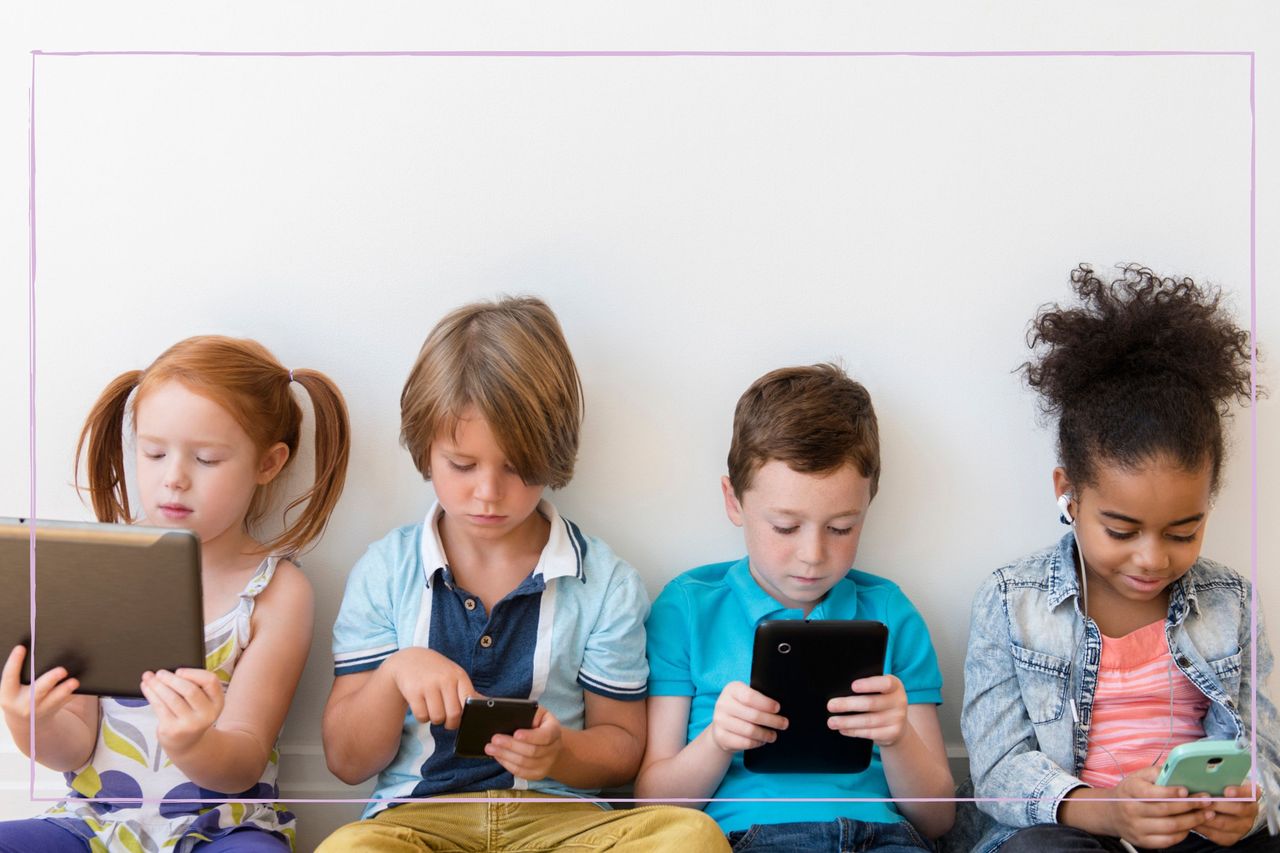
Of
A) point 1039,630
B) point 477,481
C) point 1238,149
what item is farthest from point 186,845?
point 1238,149

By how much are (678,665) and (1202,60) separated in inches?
32.3

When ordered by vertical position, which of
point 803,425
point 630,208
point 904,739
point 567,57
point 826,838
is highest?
point 567,57

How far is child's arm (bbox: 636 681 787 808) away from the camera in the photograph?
1101 mm

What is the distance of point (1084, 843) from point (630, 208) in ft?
2.52

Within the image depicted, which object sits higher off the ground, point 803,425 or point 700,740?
point 803,425

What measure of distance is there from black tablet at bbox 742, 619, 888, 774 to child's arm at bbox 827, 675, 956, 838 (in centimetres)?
1

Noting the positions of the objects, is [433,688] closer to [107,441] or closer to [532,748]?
[532,748]

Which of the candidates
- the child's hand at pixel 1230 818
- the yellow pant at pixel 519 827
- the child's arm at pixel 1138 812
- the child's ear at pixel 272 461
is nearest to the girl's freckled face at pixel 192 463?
the child's ear at pixel 272 461

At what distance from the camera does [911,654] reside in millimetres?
1207

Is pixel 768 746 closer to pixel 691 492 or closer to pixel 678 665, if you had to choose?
pixel 678 665

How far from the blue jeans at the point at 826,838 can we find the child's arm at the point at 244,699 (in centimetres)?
48

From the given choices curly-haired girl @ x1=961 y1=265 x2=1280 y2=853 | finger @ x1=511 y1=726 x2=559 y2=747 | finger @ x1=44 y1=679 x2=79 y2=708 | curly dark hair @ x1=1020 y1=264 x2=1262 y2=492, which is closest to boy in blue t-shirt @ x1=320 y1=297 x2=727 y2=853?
finger @ x1=511 y1=726 x2=559 y2=747

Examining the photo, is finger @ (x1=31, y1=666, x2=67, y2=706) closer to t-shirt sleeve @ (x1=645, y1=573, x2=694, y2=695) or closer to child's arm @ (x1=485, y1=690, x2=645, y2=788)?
child's arm @ (x1=485, y1=690, x2=645, y2=788)

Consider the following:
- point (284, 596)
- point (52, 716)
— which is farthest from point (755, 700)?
point (52, 716)
